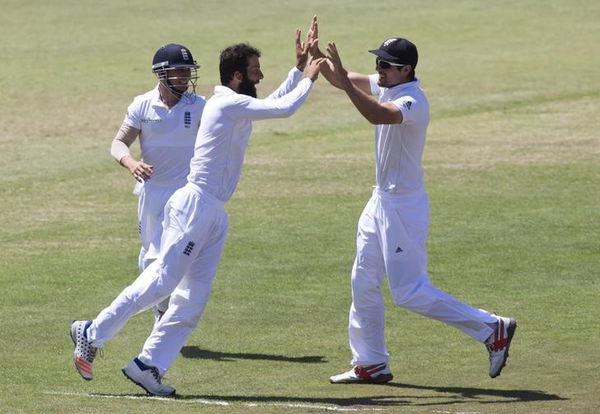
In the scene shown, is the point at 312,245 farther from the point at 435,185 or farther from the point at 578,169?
the point at 578,169

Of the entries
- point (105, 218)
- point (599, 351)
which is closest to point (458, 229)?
point (105, 218)

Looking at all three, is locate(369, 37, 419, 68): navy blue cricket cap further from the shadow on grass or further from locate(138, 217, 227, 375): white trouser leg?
the shadow on grass

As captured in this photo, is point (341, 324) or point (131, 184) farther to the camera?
point (131, 184)

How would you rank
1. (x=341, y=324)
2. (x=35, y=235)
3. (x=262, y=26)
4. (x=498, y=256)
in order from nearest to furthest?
(x=341, y=324) < (x=498, y=256) < (x=35, y=235) < (x=262, y=26)

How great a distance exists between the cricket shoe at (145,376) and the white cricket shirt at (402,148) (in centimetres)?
222

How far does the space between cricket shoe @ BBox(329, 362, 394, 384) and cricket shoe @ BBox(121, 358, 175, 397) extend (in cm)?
142

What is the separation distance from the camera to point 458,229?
17.8 meters

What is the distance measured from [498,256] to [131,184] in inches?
273

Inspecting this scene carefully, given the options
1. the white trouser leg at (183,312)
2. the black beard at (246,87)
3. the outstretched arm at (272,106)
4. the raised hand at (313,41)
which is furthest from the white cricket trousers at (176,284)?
the raised hand at (313,41)

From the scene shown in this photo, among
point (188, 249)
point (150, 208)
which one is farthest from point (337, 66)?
point (150, 208)

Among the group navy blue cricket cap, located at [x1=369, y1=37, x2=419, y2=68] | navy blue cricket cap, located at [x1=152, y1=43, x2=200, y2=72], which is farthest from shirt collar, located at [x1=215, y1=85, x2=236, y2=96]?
navy blue cricket cap, located at [x1=369, y1=37, x2=419, y2=68]

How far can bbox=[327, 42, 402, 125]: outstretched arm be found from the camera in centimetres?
1041

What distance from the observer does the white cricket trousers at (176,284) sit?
1074cm

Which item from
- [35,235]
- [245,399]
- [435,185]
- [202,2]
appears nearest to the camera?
[245,399]
